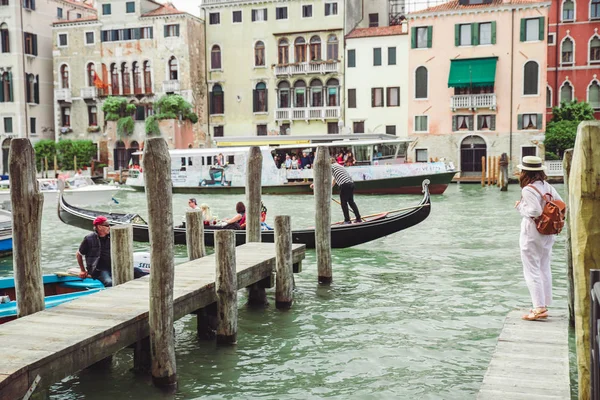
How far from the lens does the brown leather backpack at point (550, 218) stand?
16.1 feet

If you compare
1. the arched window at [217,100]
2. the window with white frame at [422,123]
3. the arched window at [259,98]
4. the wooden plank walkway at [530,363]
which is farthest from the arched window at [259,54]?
the wooden plank walkway at [530,363]

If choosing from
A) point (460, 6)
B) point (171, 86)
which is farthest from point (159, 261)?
point (171, 86)

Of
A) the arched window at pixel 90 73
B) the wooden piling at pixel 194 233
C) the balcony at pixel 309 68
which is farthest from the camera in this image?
the arched window at pixel 90 73

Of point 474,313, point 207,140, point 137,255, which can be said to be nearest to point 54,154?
point 207,140

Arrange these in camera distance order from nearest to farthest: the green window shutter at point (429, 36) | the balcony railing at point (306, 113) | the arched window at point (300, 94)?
the green window shutter at point (429, 36) < the balcony railing at point (306, 113) < the arched window at point (300, 94)

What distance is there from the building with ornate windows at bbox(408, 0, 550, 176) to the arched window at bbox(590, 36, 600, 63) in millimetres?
3945

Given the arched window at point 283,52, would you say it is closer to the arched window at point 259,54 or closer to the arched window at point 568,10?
the arched window at point 259,54

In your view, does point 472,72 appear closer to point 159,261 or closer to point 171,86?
point 171,86

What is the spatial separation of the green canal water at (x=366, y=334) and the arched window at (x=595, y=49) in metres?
21.3

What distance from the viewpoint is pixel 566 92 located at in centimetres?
3038

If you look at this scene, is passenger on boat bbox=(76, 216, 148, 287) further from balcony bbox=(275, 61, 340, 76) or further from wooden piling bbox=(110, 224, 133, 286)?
balcony bbox=(275, 61, 340, 76)

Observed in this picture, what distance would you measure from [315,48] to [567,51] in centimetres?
1067

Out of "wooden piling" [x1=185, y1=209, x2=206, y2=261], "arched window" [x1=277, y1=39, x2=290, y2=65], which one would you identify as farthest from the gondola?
"arched window" [x1=277, y1=39, x2=290, y2=65]

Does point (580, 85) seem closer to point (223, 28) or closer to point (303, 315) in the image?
point (223, 28)
